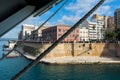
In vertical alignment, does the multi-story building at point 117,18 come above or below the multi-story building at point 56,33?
above

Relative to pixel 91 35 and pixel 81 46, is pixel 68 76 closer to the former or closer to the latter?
pixel 81 46

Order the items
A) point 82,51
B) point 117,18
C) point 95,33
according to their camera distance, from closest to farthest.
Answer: point 82,51 → point 95,33 → point 117,18

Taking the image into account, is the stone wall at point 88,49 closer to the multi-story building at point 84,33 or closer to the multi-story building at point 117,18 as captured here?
the multi-story building at point 84,33

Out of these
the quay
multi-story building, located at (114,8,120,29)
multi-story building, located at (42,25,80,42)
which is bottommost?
the quay

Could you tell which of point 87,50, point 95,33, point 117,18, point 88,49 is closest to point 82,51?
point 87,50

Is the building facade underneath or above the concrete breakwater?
above

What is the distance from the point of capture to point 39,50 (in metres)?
53.5

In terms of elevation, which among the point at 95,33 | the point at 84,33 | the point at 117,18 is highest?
the point at 117,18

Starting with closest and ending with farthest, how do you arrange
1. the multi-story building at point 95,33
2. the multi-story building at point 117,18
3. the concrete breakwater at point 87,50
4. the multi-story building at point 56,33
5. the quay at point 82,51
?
the quay at point 82,51 → the concrete breakwater at point 87,50 → the multi-story building at point 56,33 → the multi-story building at point 95,33 → the multi-story building at point 117,18

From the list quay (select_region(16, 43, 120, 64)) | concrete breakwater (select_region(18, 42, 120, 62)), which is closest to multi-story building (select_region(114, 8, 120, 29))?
concrete breakwater (select_region(18, 42, 120, 62))

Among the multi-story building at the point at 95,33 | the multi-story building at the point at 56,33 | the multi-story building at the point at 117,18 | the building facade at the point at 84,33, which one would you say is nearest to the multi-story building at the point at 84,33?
the building facade at the point at 84,33

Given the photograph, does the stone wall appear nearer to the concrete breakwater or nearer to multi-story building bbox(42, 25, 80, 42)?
the concrete breakwater

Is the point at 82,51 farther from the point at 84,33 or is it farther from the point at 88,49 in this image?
the point at 84,33

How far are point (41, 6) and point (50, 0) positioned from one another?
0.15 metres
